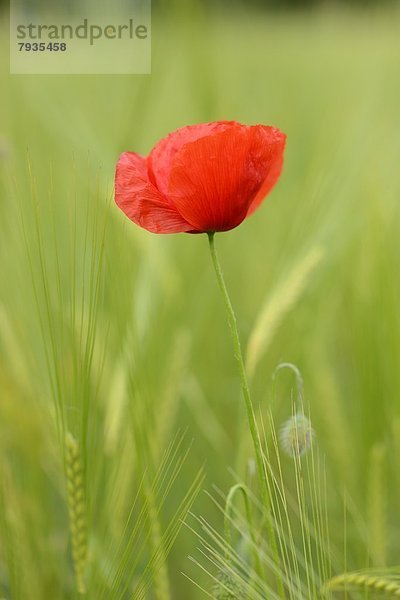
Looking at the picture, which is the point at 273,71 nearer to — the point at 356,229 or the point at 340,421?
the point at 356,229

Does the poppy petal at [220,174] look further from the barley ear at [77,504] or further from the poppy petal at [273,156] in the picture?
the barley ear at [77,504]

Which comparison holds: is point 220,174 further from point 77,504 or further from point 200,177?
point 77,504

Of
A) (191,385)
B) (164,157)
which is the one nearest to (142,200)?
(164,157)

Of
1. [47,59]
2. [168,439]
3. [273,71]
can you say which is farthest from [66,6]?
[273,71]

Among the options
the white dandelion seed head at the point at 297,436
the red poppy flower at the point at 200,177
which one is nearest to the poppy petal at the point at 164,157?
the red poppy flower at the point at 200,177

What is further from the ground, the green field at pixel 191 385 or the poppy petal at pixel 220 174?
the poppy petal at pixel 220 174

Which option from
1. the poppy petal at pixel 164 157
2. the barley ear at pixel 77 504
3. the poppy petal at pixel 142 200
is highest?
the poppy petal at pixel 164 157
